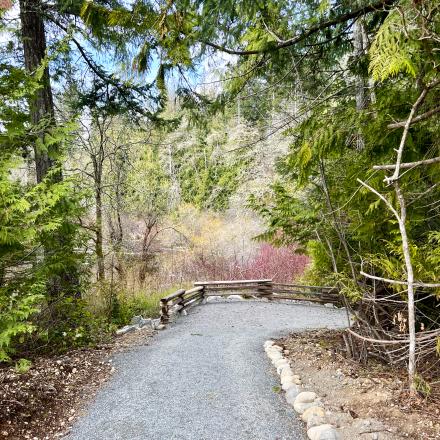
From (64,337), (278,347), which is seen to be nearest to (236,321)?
(278,347)

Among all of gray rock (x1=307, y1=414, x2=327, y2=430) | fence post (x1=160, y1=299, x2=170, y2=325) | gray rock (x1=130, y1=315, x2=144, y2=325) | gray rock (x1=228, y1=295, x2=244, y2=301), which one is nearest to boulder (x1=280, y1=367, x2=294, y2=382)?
gray rock (x1=307, y1=414, x2=327, y2=430)

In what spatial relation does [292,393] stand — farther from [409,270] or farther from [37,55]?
[37,55]

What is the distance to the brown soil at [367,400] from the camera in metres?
2.74

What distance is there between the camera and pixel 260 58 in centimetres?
407

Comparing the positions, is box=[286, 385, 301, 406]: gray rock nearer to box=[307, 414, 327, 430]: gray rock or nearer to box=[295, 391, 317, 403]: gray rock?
box=[295, 391, 317, 403]: gray rock

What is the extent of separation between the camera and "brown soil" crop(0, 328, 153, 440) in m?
3.34

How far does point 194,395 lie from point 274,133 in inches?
144

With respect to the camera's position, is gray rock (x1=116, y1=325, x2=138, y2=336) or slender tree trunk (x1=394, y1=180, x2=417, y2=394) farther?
gray rock (x1=116, y1=325, x2=138, y2=336)

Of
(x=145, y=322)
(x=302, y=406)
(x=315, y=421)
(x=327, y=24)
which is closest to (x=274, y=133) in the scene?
(x=327, y=24)

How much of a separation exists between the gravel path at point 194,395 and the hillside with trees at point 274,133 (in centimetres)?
101

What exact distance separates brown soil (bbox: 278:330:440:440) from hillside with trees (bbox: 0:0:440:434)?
21 centimetres

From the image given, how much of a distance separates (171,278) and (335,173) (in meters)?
8.31

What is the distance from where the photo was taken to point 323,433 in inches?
116

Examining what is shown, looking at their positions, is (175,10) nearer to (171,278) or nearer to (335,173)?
(335,173)
